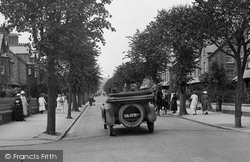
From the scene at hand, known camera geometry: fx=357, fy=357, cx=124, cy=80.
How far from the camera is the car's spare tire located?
43.9 feet

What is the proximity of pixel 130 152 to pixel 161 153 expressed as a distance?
0.85 metres

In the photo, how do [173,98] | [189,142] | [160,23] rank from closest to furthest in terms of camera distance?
[189,142], [160,23], [173,98]

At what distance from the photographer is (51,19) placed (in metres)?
13.7

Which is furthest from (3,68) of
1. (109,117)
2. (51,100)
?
(109,117)

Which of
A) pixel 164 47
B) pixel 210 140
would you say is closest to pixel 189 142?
pixel 210 140

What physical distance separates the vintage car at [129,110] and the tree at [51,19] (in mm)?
2688

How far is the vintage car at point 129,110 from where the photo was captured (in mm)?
13276

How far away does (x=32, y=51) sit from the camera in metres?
14.0

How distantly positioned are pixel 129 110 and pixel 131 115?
0.67 feet

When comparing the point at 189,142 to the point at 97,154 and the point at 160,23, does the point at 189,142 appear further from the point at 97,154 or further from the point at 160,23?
the point at 160,23

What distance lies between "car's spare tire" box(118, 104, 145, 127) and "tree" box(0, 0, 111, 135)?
3.11 meters

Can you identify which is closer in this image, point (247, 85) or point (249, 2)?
point (249, 2)

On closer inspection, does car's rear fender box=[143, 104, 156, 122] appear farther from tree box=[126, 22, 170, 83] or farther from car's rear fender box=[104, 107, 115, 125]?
tree box=[126, 22, 170, 83]

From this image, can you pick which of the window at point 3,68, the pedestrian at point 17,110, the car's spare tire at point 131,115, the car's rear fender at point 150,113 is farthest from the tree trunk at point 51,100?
the window at point 3,68
